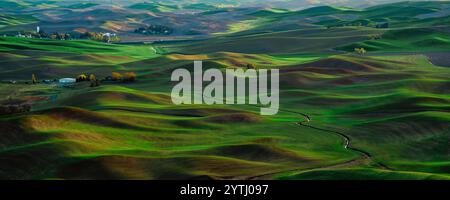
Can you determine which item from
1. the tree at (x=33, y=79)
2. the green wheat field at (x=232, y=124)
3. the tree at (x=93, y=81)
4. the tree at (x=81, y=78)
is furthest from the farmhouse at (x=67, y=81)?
the tree at (x=33, y=79)

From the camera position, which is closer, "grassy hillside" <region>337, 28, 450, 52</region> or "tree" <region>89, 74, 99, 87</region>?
"tree" <region>89, 74, 99, 87</region>

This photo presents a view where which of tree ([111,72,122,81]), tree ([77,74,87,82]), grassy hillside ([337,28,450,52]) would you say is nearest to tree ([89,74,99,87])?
tree ([77,74,87,82])

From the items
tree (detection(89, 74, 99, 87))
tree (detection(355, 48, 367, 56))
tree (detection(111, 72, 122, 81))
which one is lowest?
tree (detection(89, 74, 99, 87))

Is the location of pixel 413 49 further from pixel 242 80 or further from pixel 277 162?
pixel 277 162

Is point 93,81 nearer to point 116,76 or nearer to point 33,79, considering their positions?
point 116,76

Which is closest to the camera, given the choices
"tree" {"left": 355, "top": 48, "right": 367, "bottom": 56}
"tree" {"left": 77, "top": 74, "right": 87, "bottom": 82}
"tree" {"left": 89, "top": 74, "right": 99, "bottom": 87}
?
"tree" {"left": 89, "top": 74, "right": 99, "bottom": 87}

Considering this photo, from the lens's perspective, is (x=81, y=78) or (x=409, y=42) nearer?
(x=81, y=78)

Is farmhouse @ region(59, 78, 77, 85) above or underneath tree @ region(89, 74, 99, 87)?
underneath

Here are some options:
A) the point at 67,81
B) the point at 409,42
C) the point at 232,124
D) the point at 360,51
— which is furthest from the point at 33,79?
the point at 409,42

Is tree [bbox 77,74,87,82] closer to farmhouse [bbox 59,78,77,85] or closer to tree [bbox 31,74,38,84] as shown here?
farmhouse [bbox 59,78,77,85]

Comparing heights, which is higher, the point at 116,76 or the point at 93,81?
the point at 116,76

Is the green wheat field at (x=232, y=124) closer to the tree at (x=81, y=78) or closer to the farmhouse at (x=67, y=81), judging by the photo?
the farmhouse at (x=67, y=81)
